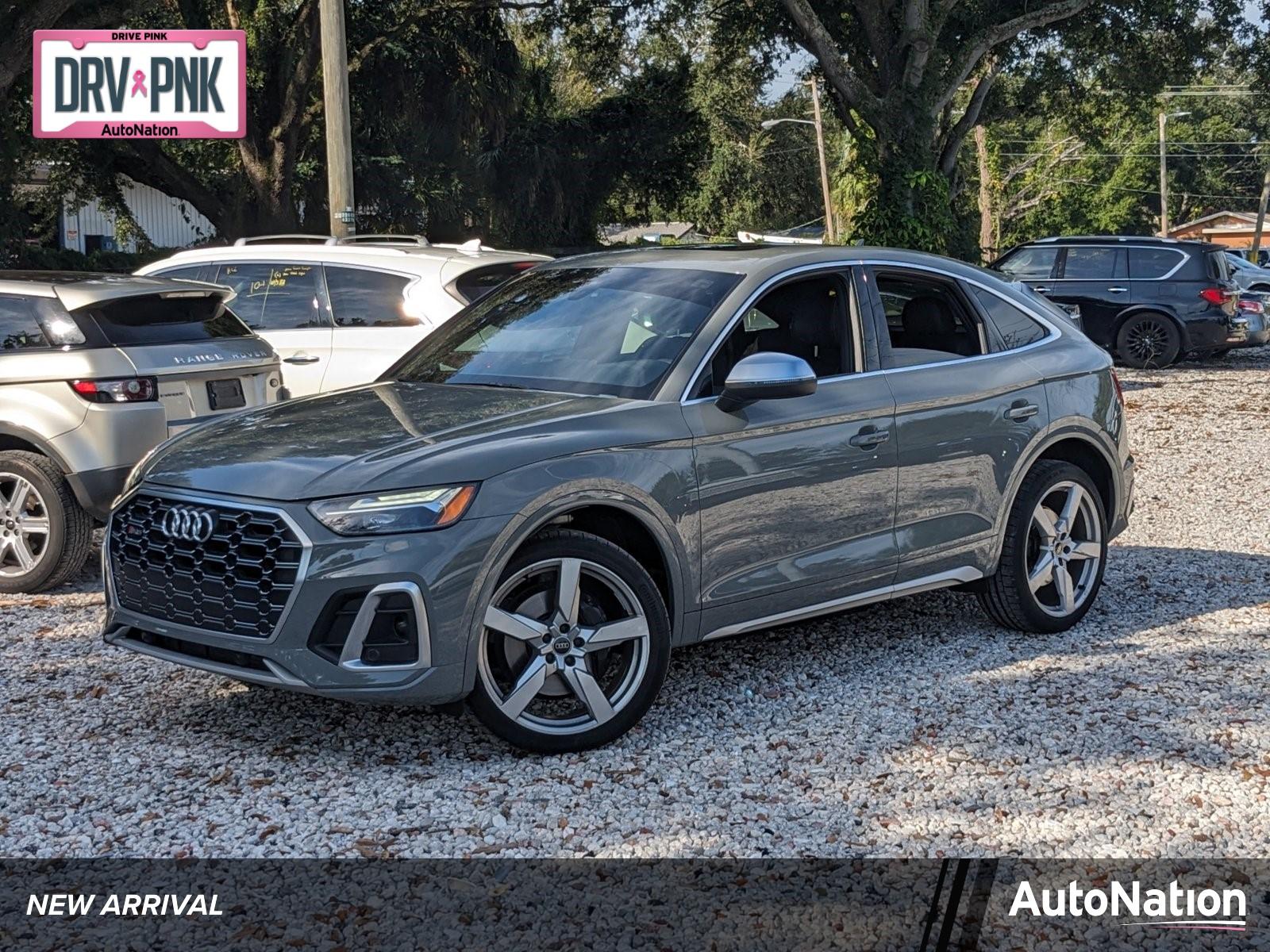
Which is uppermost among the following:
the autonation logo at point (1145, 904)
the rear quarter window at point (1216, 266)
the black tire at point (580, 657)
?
the rear quarter window at point (1216, 266)

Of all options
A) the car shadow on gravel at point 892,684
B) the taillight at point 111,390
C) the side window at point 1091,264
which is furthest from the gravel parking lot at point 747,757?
the side window at point 1091,264

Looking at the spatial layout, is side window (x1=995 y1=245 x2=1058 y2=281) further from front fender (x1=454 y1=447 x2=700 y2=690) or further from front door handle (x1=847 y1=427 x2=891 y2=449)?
front fender (x1=454 y1=447 x2=700 y2=690)

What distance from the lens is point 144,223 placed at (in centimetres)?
4581

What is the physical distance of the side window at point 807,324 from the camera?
5977 mm

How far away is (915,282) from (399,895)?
3680 millimetres

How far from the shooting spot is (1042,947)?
3.71 meters

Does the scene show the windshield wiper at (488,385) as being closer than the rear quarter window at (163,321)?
Yes

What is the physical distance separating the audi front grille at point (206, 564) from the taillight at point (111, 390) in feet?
8.07

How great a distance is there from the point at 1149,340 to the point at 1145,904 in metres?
18.8

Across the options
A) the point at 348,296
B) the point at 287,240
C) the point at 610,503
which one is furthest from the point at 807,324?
the point at 287,240

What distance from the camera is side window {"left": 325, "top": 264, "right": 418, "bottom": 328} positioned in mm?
9461

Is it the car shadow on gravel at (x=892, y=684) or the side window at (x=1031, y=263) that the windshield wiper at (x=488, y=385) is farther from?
the side window at (x=1031, y=263)

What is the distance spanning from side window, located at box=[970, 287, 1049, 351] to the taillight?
4.10 meters

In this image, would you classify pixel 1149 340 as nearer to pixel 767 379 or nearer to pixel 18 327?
pixel 18 327
